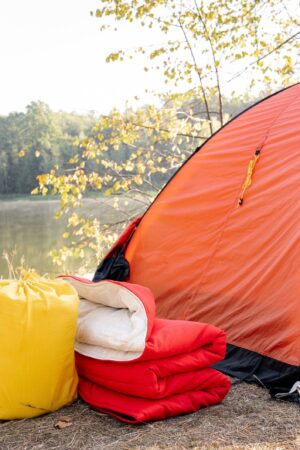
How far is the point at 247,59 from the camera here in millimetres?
8234

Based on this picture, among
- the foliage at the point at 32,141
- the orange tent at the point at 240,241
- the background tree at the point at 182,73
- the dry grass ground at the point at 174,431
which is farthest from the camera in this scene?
the foliage at the point at 32,141

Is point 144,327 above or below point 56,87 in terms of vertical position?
below

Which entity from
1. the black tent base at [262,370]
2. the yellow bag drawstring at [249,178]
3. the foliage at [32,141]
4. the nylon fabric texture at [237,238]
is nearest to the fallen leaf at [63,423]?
the black tent base at [262,370]

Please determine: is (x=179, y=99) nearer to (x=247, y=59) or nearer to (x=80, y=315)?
(x=247, y=59)

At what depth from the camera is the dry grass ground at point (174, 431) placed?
7.38 feet

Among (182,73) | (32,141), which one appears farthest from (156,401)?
(32,141)

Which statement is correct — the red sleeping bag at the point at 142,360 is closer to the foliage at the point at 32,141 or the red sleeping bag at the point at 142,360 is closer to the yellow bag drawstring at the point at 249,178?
the yellow bag drawstring at the point at 249,178

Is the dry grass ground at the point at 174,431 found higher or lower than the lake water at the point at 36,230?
higher

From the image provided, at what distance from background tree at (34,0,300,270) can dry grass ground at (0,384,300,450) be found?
19.0ft

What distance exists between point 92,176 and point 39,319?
6204 millimetres

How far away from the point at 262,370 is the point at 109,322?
947 millimetres

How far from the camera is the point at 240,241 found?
3.46 meters

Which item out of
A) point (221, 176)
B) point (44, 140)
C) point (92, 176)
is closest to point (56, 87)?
point (44, 140)

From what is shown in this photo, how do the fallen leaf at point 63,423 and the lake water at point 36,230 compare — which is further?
the lake water at point 36,230
